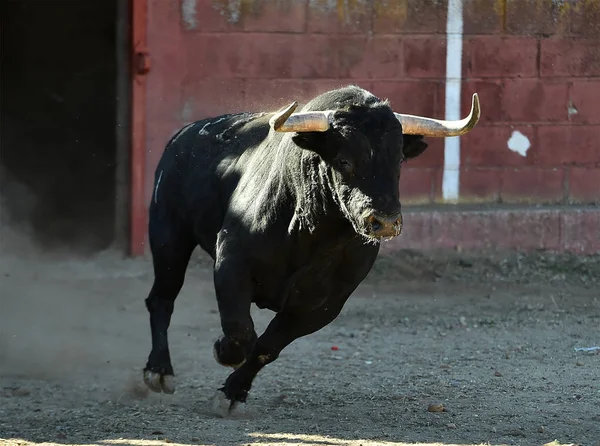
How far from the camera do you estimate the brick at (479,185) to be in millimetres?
10031

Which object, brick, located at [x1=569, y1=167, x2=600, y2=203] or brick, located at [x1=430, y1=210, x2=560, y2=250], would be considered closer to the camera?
brick, located at [x1=430, y1=210, x2=560, y2=250]

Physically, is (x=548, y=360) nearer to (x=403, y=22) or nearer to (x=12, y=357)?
(x=12, y=357)

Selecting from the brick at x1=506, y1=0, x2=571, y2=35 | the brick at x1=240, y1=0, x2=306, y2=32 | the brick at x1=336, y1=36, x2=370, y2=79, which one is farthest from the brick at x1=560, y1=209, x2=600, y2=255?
the brick at x1=240, y1=0, x2=306, y2=32

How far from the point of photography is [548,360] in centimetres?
707

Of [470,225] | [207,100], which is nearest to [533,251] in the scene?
[470,225]

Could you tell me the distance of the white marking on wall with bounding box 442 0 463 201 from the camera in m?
9.88

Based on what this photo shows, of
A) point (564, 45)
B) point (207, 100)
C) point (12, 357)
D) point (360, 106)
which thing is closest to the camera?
point (360, 106)

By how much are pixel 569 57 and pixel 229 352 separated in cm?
581

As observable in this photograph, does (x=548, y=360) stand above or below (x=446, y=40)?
below

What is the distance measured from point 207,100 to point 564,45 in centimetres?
308

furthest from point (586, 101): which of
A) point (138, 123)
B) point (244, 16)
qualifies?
point (138, 123)

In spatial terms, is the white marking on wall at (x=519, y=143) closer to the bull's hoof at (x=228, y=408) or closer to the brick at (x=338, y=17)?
the brick at (x=338, y=17)

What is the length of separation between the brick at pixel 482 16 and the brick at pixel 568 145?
38.3 inches

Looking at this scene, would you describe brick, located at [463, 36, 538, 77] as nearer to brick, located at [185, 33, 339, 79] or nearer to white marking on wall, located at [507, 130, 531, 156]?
white marking on wall, located at [507, 130, 531, 156]
